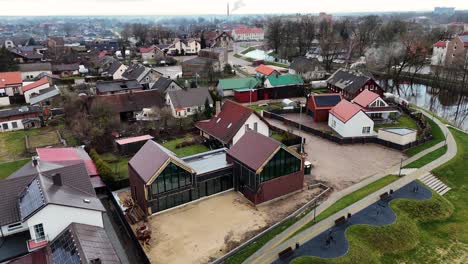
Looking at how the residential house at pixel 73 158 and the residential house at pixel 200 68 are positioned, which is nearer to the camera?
the residential house at pixel 73 158

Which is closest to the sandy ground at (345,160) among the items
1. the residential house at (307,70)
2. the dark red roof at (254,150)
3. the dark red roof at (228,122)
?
the dark red roof at (254,150)

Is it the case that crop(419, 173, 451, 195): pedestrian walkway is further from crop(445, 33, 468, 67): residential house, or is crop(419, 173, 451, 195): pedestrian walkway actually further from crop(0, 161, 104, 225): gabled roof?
crop(445, 33, 468, 67): residential house

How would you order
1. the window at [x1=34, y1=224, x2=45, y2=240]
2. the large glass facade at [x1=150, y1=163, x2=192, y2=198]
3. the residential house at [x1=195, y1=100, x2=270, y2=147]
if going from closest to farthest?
1. the window at [x1=34, y1=224, x2=45, y2=240]
2. the large glass facade at [x1=150, y1=163, x2=192, y2=198]
3. the residential house at [x1=195, y1=100, x2=270, y2=147]

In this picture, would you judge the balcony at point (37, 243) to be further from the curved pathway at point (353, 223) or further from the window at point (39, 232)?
the curved pathway at point (353, 223)

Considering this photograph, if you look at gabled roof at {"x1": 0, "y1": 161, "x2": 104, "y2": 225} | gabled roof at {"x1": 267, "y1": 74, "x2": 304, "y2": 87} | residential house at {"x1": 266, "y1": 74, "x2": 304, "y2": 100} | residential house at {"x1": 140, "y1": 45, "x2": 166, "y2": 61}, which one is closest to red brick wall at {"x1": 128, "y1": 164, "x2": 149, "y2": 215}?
gabled roof at {"x1": 0, "y1": 161, "x2": 104, "y2": 225}

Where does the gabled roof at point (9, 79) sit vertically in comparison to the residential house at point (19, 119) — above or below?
above

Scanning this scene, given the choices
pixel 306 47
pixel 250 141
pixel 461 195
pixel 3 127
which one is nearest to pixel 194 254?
pixel 250 141
